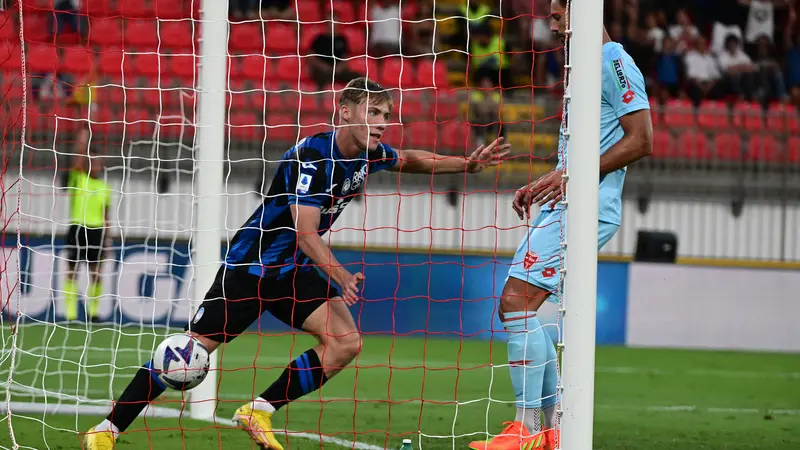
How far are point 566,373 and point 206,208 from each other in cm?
274

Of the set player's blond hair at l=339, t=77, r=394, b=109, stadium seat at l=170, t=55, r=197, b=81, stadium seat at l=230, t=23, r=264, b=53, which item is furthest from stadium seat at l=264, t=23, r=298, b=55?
player's blond hair at l=339, t=77, r=394, b=109

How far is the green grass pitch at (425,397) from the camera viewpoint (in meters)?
5.59

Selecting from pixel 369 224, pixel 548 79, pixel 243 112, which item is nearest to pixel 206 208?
pixel 369 224

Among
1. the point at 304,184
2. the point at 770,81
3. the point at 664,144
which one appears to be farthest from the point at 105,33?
the point at 304,184

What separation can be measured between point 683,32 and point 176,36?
283 inches

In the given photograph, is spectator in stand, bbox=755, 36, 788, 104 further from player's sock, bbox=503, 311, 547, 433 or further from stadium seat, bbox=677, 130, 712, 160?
player's sock, bbox=503, 311, 547, 433

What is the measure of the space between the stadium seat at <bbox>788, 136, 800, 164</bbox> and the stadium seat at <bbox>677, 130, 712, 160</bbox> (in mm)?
960

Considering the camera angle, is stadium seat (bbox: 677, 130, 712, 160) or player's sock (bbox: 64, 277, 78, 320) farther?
stadium seat (bbox: 677, 130, 712, 160)

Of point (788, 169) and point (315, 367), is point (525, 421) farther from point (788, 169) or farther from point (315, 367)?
point (788, 169)

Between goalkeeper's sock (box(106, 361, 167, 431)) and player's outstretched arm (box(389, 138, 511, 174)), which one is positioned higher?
player's outstretched arm (box(389, 138, 511, 174))

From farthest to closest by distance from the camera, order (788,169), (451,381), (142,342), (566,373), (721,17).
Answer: (721,17) → (788,169) → (142,342) → (451,381) → (566,373)

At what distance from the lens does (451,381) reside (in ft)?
26.5

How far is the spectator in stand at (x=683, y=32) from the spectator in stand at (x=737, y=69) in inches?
19.9

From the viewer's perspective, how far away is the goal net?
679 centimetres
